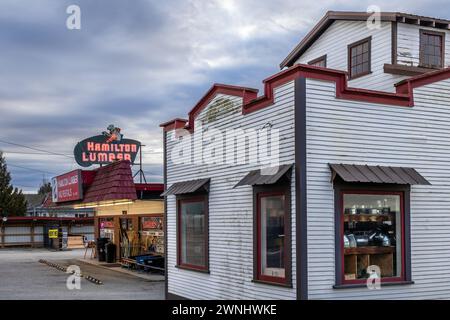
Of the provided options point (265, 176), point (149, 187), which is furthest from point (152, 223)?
point (265, 176)

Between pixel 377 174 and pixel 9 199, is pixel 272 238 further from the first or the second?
pixel 9 199

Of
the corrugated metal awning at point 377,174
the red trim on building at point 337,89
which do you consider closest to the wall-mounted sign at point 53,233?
the red trim on building at point 337,89

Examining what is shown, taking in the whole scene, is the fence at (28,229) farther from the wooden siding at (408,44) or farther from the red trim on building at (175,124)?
→ the wooden siding at (408,44)

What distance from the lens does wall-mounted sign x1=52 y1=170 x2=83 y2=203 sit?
23.7m

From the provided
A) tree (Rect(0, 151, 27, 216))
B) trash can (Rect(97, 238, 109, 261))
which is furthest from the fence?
trash can (Rect(97, 238, 109, 261))

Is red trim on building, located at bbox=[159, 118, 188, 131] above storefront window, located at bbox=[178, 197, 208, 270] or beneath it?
above

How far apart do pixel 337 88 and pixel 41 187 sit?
115 m

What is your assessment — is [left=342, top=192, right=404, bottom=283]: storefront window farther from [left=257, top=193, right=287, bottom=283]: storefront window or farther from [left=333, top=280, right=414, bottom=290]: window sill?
[left=257, top=193, right=287, bottom=283]: storefront window

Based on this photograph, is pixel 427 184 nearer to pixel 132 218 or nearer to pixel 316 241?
pixel 316 241

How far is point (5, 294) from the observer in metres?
17.1

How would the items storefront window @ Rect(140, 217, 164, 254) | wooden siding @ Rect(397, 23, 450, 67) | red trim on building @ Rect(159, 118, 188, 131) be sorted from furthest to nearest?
storefront window @ Rect(140, 217, 164, 254), wooden siding @ Rect(397, 23, 450, 67), red trim on building @ Rect(159, 118, 188, 131)

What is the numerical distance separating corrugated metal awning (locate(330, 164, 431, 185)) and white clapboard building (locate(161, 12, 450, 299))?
29mm

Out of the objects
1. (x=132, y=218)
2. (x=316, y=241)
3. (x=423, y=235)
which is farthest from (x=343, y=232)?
(x=132, y=218)

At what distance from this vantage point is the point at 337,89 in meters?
11.0
